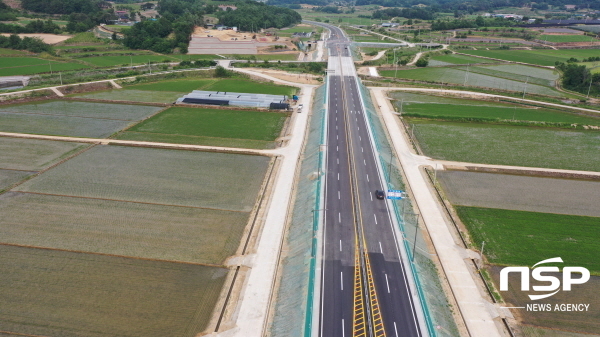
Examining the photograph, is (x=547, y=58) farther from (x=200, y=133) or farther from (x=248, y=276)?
(x=248, y=276)

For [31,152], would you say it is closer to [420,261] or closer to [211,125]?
[211,125]

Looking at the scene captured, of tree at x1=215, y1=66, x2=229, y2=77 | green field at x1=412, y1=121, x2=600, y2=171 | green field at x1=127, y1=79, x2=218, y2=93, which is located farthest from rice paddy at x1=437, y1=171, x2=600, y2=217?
tree at x1=215, y1=66, x2=229, y2=77

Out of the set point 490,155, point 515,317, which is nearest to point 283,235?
point 515,317

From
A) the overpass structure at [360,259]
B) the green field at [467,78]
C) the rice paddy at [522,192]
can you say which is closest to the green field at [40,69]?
the overpass structure at [360,259]

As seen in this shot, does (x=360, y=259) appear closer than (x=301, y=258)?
Yes

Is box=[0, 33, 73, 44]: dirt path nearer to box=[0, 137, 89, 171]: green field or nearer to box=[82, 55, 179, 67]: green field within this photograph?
box=[82, 55, 179, 67]: green field

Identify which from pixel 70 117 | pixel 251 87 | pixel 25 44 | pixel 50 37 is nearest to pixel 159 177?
pixel 70 117

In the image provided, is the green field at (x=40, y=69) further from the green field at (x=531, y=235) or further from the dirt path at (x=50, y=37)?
the green field at (x=531, y=235)
